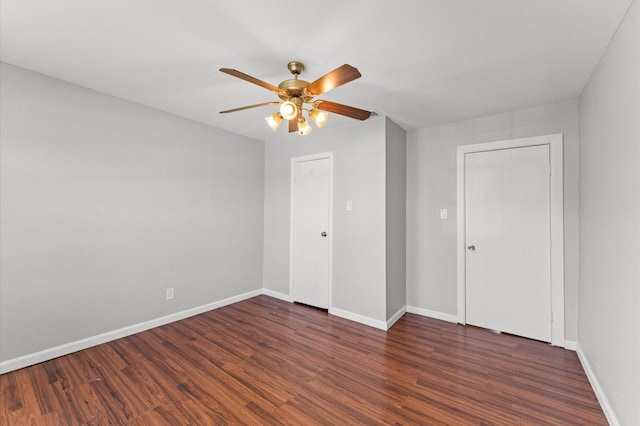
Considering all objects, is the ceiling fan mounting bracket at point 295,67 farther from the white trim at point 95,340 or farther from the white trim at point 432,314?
the white trim at point 432,314

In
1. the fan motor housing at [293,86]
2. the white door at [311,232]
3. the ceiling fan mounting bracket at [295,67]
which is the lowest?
the white door at [311,232]

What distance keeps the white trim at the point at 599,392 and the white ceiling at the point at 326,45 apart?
7.69 ft

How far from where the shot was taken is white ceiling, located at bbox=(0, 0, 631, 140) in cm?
158

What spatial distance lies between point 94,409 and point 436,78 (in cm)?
351

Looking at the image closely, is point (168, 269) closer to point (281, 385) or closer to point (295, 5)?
point (281, 385)

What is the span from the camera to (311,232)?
3928mm

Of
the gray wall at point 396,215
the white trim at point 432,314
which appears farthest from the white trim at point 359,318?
the white trim at point 432,314

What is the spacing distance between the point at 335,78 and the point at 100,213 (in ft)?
8.58

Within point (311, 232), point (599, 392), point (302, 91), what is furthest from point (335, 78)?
point (599, 392)

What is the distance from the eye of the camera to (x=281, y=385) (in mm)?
2135

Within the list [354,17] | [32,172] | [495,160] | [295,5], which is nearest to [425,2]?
[354,17]

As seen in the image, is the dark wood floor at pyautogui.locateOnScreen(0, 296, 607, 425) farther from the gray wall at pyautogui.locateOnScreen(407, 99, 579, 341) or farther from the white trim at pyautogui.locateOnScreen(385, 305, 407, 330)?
the gray wall at pyautogui.locateOnScreen(407, 99, 579, 341)

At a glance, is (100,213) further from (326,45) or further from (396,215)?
(396,215)

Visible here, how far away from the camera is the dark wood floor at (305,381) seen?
72.0 inches
